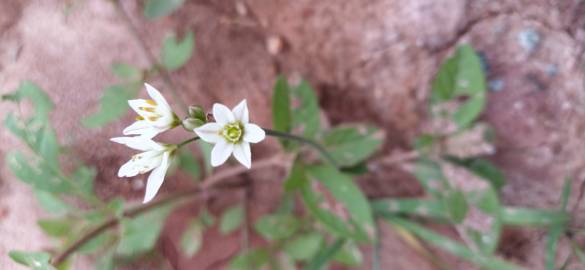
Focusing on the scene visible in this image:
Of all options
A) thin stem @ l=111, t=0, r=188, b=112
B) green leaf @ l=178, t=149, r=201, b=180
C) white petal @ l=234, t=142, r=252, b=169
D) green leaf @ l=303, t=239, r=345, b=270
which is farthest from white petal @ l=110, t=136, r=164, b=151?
green leaf @ l=303, t=239, r=345, b=270

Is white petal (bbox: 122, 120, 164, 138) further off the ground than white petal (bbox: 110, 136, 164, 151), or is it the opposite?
white petal (bbox: 122, 120, 164, 138)

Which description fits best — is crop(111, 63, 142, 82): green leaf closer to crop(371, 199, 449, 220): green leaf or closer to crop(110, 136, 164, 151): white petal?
crop(110, 136, 164, 151): white petal

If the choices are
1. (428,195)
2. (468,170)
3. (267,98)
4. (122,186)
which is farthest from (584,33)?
(122,186)

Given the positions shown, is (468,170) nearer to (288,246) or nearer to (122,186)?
(288,246)

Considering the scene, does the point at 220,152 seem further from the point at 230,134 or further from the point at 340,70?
the point at 340,70

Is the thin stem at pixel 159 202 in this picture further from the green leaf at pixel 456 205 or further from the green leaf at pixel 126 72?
the green leaf at pixel 456 205

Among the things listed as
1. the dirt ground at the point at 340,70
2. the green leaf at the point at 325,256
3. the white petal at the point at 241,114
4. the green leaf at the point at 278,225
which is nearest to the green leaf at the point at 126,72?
the dirt ground at the point at 340,70
